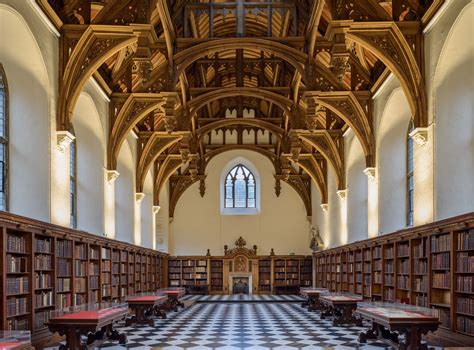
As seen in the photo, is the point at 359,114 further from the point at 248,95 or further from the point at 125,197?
the point at 125,197

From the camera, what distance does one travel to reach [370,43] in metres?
12.7

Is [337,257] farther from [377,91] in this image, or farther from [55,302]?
[55,302]

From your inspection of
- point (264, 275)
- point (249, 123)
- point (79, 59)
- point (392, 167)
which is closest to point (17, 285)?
point (79, 59)

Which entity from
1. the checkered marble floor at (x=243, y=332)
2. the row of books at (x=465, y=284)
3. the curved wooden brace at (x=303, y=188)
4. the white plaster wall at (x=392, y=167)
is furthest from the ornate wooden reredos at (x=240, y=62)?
the checkered marble floor at (x=243, y=332)

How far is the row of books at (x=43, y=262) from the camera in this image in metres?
11.2

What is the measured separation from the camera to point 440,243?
37.5 ft

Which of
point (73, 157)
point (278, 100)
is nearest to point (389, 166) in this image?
point (278, 100)

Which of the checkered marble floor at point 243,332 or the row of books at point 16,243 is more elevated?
the row of books at point 16,243

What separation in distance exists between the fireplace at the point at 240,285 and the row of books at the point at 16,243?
68.7ft

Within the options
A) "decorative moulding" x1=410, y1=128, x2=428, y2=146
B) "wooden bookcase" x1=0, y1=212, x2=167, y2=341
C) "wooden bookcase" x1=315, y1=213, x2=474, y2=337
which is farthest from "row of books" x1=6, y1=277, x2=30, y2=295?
"decorative moulding" x1=410, y1=128, x2=428, y2=146

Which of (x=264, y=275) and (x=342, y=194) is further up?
(x=342, y=194)

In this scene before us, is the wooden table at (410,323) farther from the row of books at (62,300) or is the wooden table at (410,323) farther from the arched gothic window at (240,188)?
the arched gothic window at (240,188)

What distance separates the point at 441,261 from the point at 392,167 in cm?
609

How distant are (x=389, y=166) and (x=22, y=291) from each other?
10.4 m
